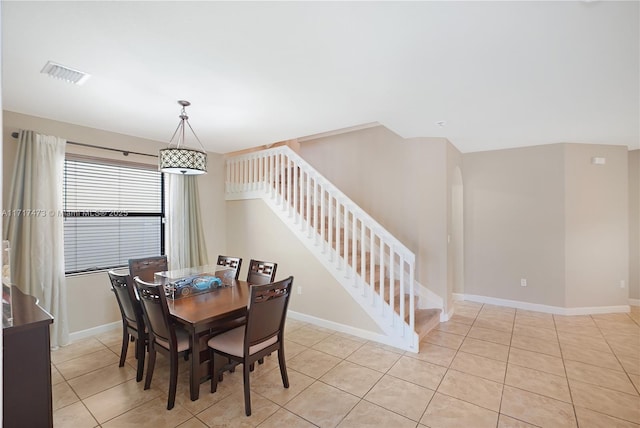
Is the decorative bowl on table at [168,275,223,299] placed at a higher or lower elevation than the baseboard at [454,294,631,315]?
higher

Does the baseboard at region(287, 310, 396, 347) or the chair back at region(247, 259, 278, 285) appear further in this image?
the baseboard at region(287, 310, 396, 347)

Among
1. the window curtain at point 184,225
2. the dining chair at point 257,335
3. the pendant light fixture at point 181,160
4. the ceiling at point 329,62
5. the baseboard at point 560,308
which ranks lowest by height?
the baseboard at point 560,308

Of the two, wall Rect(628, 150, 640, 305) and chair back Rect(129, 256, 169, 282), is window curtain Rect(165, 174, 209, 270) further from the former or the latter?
wall Rect(628, 150, 640, 305)

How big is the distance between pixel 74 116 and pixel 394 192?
415 cm

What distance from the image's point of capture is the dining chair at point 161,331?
7.83 feet

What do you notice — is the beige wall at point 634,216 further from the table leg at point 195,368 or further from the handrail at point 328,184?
the table leg at point 195,368

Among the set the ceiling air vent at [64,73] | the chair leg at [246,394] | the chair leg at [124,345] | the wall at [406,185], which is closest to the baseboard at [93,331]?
the chair leg at [124,345]

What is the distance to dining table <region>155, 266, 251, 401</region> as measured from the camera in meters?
2.43

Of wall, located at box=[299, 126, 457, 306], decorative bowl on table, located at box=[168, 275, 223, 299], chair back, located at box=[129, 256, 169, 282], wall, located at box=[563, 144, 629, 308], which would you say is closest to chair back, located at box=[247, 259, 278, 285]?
decorative bowl on table, located at box=[168, 275, 223, 299]

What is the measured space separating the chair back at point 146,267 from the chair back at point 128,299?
2.46 feet

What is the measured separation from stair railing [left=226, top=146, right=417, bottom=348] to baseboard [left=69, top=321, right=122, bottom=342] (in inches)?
97.1

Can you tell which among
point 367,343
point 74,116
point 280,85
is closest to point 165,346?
point 367,343

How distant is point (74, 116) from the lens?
345 centimetres

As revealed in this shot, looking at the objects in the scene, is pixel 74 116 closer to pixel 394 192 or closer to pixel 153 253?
pixel 153 253
